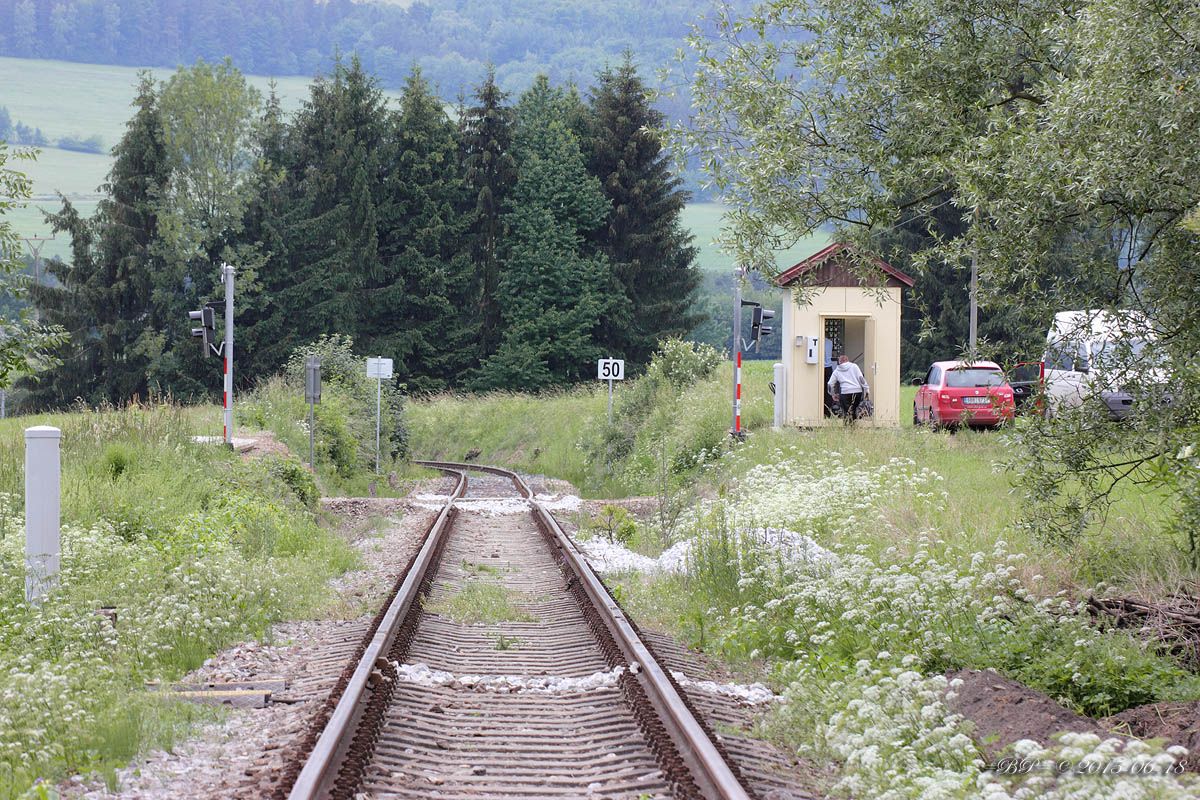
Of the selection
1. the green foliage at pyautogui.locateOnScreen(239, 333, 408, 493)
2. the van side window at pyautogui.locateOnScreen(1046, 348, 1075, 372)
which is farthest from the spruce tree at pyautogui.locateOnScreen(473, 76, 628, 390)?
the van side window at pyautogui.locateOnScreen(1046, 348, 1075, 372)

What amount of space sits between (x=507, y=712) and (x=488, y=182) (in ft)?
190

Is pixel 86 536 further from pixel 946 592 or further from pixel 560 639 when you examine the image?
pixel 946 592

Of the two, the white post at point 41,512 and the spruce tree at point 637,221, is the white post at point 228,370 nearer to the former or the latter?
the white post at point 41,512

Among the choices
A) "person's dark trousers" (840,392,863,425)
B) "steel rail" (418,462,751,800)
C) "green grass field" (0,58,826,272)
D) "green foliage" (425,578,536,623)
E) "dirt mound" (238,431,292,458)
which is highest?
"green grass field" (0,58,826,272)

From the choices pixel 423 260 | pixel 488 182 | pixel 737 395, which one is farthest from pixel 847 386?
pixel 488 182

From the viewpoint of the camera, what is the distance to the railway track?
16.9ft

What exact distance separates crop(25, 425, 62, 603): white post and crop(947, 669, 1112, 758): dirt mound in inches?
249

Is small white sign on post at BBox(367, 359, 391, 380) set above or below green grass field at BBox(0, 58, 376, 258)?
below

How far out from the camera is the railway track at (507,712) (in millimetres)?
5160

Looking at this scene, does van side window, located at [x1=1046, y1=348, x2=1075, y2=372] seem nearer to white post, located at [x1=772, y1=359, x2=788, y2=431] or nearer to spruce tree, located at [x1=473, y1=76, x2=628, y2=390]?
white post, located at [x1=772, y1=359, x2=788, y2=431]

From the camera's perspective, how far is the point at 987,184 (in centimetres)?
872

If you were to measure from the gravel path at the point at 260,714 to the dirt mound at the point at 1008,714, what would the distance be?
11.3ft

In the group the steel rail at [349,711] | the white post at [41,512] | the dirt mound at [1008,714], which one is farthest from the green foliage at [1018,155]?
the white post at [41,512]

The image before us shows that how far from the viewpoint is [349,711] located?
5883 millimetres
